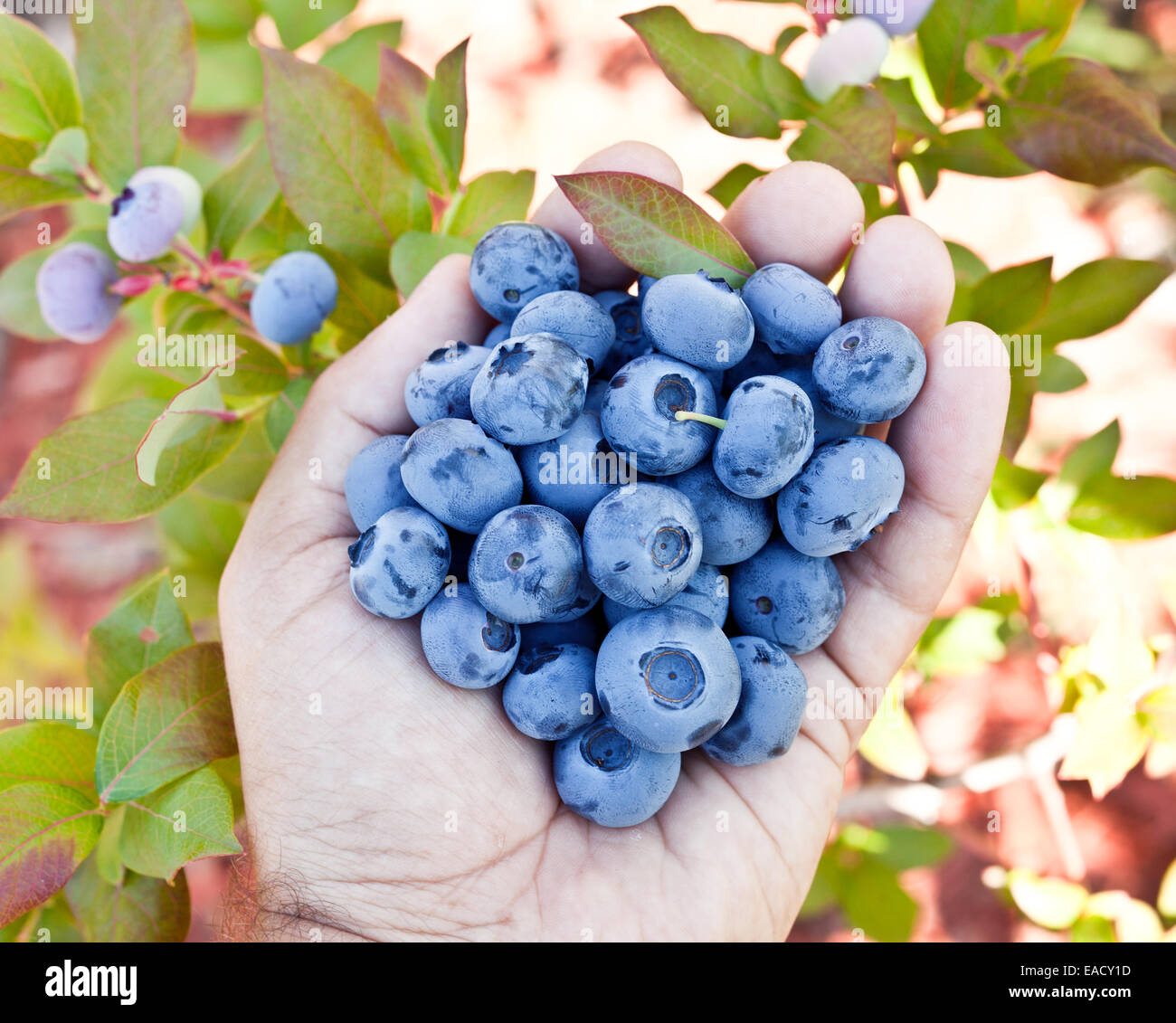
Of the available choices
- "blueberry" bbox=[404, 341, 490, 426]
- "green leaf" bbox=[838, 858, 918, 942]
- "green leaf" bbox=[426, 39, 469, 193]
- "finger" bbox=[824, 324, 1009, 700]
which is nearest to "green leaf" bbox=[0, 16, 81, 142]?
"green leaf" bbox=[426, 39, 469, 193]

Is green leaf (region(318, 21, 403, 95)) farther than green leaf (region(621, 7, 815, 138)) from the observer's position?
Yes

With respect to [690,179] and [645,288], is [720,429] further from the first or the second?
[690,179]

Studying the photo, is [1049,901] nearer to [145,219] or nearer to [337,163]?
[337,163]

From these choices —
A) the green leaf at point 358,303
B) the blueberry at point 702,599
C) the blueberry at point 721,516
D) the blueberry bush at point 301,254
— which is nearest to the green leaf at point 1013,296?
the blueberry bush at point 301,254

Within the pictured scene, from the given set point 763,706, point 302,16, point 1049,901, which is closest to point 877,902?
point 1049,901

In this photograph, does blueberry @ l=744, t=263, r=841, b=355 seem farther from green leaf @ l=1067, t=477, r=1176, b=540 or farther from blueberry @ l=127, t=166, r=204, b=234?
blueberry @ l=127, t=166, r=204, b=234
